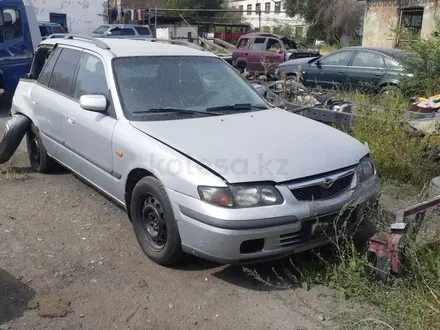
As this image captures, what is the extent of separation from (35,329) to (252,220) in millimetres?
1561

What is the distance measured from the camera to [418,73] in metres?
9.21

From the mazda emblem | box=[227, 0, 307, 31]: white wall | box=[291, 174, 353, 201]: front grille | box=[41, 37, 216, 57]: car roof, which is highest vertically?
box=[227, 0, 307, 31]: white wall

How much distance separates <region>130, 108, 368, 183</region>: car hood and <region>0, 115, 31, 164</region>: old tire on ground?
8.30 feet

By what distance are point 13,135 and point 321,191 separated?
4.02 metres

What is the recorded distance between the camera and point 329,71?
12.0m

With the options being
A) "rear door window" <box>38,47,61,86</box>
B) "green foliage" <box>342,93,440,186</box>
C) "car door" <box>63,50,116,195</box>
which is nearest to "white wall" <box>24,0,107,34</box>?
"rear door window" <box>38,47,61,86</box>

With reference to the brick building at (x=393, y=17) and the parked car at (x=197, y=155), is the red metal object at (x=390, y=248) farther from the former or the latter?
the brick building at (x=393, y=17)

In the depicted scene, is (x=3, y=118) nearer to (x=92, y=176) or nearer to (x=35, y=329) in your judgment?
(x=92, y=176)

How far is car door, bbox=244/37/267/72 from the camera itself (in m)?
17.8

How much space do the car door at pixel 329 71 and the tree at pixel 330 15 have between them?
22298 millimetres

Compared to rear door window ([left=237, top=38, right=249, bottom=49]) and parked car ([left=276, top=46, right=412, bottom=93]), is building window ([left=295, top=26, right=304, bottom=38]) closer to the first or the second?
rear door window ([left=237, top=38, right=249, bottom=49])

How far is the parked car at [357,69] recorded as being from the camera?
10.3 metres

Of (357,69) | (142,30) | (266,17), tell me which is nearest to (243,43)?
(142,30)

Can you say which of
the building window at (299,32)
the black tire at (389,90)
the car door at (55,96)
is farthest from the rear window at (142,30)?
the building window at (299,32)
